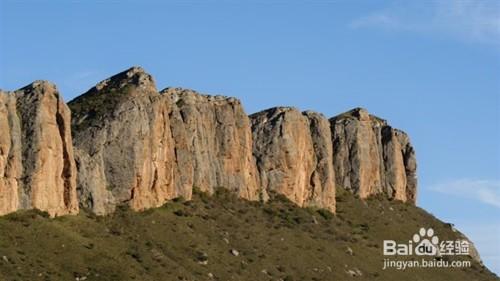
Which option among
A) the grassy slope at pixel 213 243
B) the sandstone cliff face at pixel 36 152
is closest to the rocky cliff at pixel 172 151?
the sandstone cliff face at pixel 36 152

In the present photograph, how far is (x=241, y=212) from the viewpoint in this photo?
145m

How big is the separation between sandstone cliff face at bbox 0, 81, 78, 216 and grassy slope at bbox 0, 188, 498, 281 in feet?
4.78

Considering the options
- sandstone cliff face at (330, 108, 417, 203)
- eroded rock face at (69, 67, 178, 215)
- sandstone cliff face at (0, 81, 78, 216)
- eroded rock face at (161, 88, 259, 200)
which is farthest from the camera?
sandstone cliff face at (330, 108, 417, 203)

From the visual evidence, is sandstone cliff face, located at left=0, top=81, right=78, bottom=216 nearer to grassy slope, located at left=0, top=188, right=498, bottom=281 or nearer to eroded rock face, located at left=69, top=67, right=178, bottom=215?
grassy slope, located at left=0, top=188, right=498, bottom=281

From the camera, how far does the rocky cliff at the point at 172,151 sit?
376 feet

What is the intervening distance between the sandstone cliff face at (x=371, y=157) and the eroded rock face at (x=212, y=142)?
1022 inches

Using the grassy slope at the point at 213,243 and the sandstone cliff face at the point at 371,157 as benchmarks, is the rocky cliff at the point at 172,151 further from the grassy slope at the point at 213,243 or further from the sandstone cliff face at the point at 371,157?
the grassy slope at the point at 213,243

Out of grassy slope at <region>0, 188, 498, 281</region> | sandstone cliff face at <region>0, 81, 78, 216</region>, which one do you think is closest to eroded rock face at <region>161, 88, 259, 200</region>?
grassy slope at <region>0, 188, 498, 281</region>

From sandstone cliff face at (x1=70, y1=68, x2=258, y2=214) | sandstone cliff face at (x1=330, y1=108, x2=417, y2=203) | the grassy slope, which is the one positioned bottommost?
the grassy slope

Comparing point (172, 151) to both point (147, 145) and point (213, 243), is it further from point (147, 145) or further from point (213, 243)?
point (213, 243)

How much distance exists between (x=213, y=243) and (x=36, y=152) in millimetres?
23275

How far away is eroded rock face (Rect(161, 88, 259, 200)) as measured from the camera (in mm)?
138875

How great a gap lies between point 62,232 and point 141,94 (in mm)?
23201

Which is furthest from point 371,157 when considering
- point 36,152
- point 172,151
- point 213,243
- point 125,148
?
point 36,152
